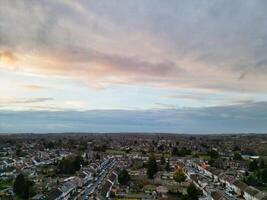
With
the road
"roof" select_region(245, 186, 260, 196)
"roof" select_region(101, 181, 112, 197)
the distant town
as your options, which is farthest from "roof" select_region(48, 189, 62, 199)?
"roof" select_region(245, 186, 260, 196)

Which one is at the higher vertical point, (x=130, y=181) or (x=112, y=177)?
(x=112, y=177)

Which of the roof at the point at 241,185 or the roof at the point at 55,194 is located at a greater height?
the roof at the point at 241,185

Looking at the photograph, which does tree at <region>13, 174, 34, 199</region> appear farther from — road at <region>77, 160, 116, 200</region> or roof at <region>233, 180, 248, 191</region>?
roof at <region>233, 180, 248, 191</region>

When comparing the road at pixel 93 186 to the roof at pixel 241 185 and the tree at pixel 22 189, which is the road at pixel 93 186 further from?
the roof at pixel 241 185

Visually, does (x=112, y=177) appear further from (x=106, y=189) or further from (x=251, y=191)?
(x=251, y=191)

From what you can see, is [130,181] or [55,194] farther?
[130,181]

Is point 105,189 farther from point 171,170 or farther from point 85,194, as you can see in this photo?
point 171,170

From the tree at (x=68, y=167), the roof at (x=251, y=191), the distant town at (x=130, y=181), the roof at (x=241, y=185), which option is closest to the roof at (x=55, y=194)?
the distant town at (x=130, y=181)

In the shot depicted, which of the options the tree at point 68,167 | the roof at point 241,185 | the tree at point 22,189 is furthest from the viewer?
the tree at point 68,167

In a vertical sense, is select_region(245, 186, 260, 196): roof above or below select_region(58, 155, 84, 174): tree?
below

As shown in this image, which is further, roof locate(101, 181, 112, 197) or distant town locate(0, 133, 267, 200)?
roof locate(101, 181, 112, 197)

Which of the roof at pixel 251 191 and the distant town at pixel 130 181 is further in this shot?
the roof at pixel 251 191

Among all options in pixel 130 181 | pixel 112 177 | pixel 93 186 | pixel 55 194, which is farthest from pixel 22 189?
pixel 112 177
